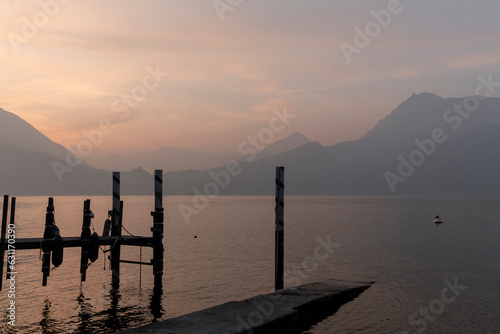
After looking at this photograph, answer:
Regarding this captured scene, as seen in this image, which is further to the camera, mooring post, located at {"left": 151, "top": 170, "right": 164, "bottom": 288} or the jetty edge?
mooring post, located at {"left": 151, "top": 170, "right": 164, "bottom": 288}

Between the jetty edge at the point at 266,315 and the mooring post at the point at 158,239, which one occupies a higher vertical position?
the mooring post at the point at 158,239

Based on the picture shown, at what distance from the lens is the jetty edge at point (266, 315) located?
1262 centimetres

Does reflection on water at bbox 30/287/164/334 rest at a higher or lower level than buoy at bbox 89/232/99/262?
lower

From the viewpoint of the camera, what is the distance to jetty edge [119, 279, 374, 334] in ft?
41.4

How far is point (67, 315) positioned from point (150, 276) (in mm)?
9900

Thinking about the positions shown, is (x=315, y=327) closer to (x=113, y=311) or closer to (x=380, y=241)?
(x=113, y=311)

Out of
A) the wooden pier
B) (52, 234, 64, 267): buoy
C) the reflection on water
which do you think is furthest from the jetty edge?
(52, 234, 64, 267): buoy

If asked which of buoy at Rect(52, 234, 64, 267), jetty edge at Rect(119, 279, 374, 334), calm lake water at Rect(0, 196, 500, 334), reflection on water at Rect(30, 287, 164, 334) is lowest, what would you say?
calm lake water at Rect(0, 196, 500, 334)

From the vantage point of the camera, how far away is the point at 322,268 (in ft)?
105

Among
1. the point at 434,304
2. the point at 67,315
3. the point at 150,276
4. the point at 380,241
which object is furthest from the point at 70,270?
the point at 380,241

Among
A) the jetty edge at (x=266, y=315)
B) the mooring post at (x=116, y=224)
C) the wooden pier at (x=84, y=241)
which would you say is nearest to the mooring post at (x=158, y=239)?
the wooden pier at (x=84, y=241)

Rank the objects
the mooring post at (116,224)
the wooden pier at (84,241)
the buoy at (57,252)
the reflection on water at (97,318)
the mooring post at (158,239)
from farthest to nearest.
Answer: the mooring post at (116,224)
the mooring post at (158,239)
the buoy at (57,252)
the wooden pier at (84,241)
the reflection on water at (97,318)

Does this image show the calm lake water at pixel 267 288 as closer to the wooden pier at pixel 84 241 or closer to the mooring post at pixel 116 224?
the mooring post at pixel 116 224

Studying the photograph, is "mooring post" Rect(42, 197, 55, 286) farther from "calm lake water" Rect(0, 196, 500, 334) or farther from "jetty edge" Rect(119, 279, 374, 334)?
"jetty edge" Rect(119, 279, 374, 334)
